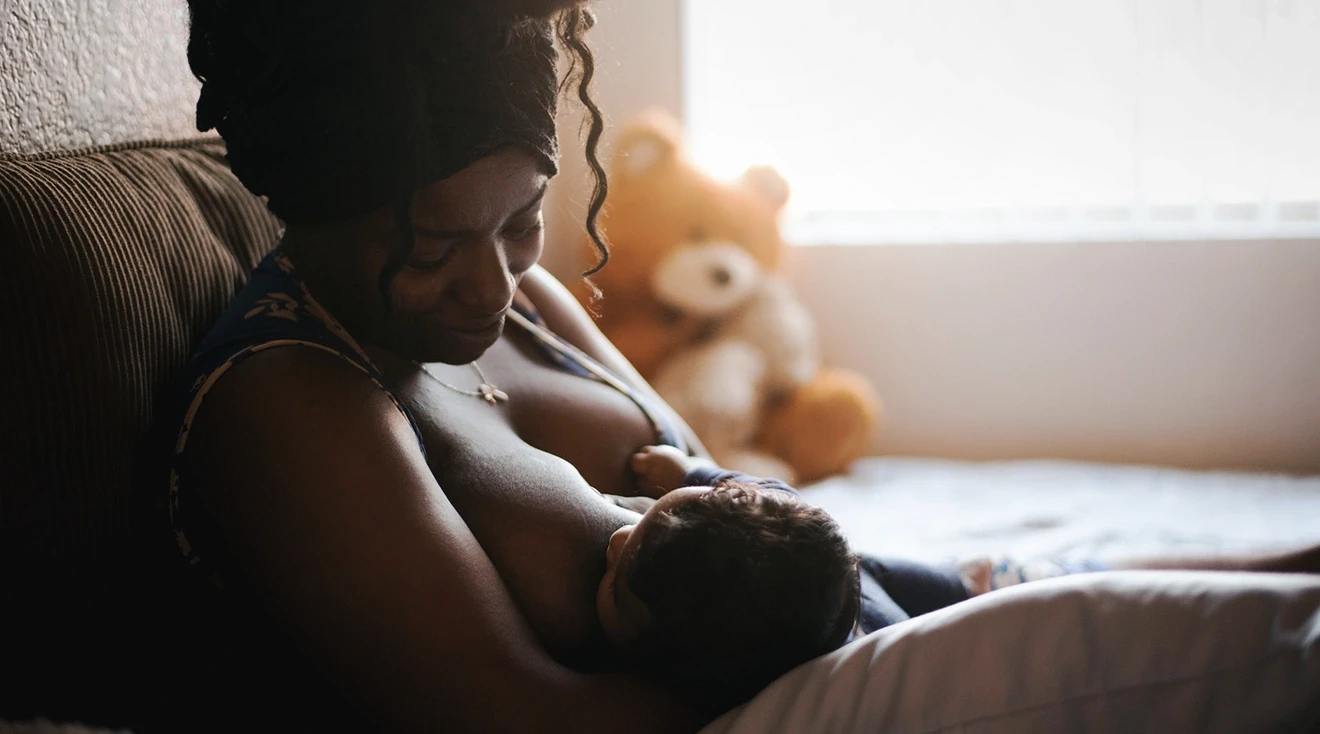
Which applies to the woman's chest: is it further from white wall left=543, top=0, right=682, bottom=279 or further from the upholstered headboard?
white wall left=543, top=0, right=682, bottom=279

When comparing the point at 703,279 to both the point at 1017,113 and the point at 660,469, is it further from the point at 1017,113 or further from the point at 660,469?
the point at 660,469

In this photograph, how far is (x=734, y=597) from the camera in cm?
86

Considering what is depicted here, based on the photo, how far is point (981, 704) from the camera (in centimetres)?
72

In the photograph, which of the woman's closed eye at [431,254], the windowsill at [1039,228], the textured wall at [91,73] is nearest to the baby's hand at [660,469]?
the woman's closed eye at [431,254]

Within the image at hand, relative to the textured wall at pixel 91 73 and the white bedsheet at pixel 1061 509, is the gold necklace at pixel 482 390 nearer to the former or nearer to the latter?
the textured wall at pixel 91 73

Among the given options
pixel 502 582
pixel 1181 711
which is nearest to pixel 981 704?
pixel 1181 711

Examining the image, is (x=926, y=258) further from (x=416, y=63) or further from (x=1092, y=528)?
(x=416, y=63)

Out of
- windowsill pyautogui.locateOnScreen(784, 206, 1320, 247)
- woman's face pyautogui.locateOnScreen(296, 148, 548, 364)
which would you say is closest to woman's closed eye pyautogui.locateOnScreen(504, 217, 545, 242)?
woman's face pyautogui.locateOnScreen(296, 148, 548, 364)

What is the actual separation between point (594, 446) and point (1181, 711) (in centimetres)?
64

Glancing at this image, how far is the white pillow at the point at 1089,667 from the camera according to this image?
2.22 feet

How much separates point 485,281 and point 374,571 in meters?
0.29

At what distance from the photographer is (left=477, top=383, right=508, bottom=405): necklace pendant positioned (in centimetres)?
110

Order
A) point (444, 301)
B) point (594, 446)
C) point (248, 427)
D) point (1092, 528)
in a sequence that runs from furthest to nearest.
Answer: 1. point (1092, 528)
2. point (594, 446)
3. point (444, 301)
4. point (248, 427)

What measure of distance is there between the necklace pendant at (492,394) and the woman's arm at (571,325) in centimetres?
28
